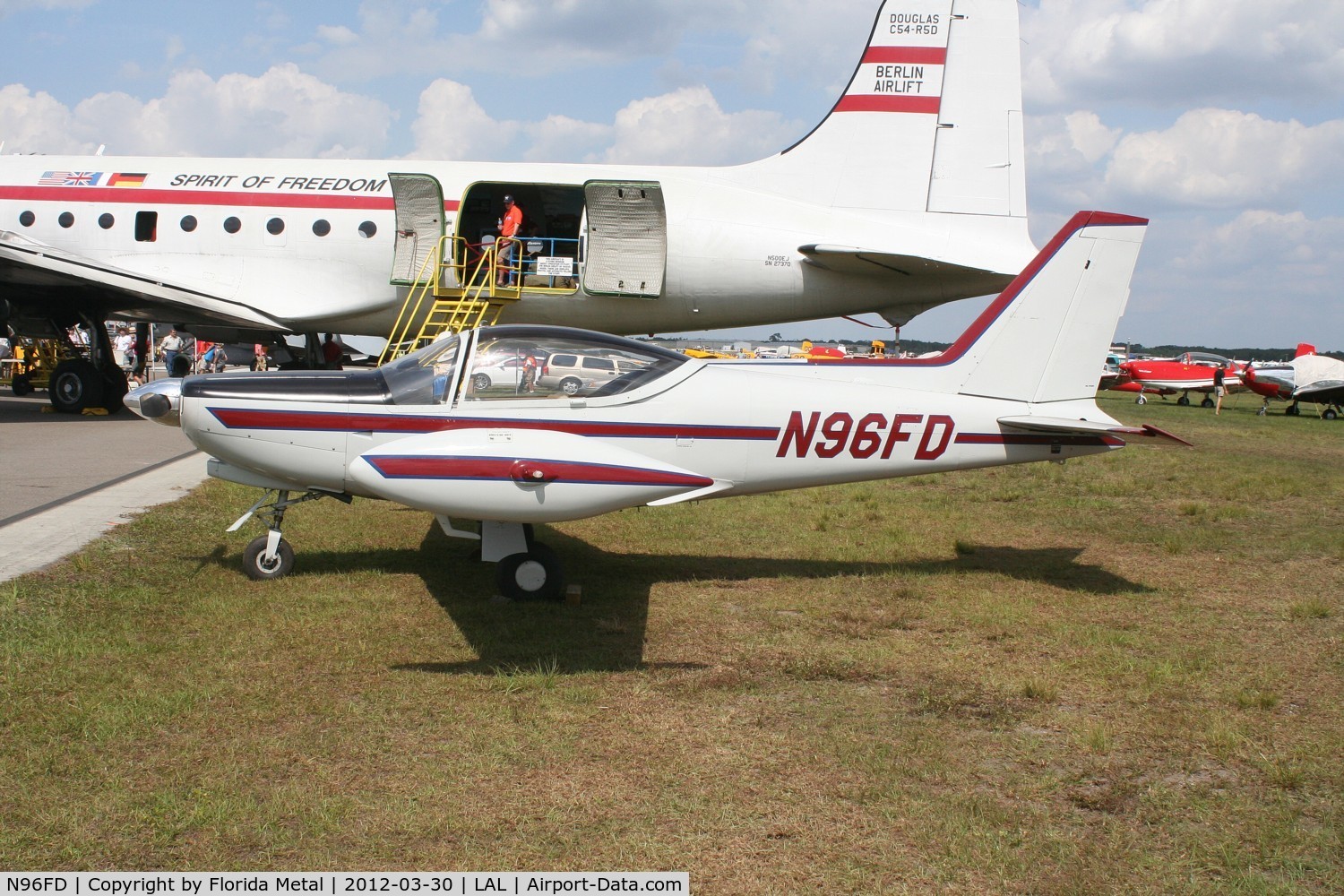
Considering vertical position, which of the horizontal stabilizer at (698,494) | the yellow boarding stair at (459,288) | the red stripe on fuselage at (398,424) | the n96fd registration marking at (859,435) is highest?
the yellow boarding stair at (459,288)

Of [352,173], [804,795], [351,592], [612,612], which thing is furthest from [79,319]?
[804,795]

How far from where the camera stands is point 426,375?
7.04 metres

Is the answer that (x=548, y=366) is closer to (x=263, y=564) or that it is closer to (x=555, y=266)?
(x=263, y=564)

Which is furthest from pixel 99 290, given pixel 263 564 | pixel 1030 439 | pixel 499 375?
pixel 1030 439

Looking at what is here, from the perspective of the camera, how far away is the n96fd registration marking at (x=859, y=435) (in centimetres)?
736

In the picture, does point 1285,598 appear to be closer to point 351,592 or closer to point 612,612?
point 612,612

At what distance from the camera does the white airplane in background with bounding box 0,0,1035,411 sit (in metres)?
15.3

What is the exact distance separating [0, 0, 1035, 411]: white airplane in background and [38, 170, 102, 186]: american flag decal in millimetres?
39

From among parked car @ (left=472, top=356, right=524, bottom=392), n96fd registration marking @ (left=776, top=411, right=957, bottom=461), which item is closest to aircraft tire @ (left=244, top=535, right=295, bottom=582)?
parked car @ (left=472, top=356, right=524, bottom=392)

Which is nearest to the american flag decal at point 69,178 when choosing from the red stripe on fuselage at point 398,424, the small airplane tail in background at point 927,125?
the small airplane tail in background at point 927,125

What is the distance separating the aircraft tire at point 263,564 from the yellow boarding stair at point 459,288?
7959mm

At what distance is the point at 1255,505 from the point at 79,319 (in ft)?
60.1

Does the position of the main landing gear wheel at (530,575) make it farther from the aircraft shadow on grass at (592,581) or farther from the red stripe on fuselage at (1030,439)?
the red stripe on fuselage at (1030,439)

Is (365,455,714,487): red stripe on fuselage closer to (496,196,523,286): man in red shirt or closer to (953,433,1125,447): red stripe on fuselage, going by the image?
(953,433,1125,447): red stripe on fuselage
